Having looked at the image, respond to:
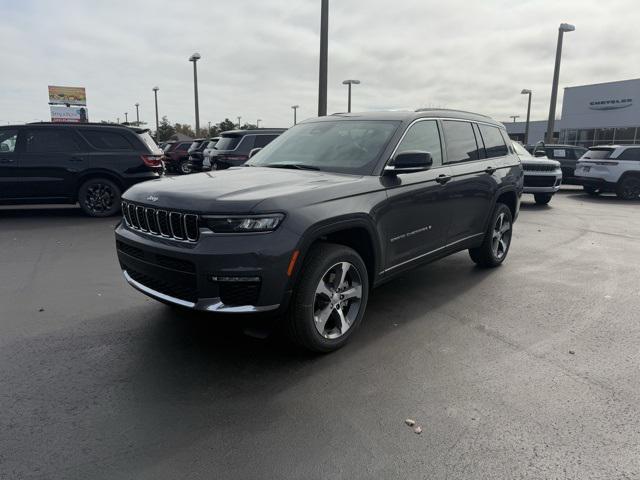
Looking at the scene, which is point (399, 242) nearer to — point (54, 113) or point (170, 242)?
point (170, 242)

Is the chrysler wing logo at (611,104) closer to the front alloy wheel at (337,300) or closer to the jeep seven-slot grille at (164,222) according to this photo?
the front alloy wheel at (337,300)

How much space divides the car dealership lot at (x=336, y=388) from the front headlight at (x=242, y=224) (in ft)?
3.31

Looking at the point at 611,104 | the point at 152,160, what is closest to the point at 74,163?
the point at 152,160

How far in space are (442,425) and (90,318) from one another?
315 centimetres

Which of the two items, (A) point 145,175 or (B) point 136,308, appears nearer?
(B) point 136,308

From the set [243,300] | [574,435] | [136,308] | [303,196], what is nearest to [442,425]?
[574,435]

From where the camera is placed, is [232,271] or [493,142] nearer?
[232,271]

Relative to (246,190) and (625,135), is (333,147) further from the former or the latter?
(625,135)

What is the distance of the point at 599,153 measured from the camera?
15.4 metres

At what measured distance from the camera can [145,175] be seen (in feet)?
33.0

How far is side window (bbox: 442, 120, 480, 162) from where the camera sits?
4.94m

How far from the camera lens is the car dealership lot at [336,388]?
8.13 feet

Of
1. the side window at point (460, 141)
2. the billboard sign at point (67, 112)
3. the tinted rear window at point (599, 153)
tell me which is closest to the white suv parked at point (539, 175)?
the tinted rear window at point (599, 153)

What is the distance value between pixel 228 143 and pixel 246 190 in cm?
982
